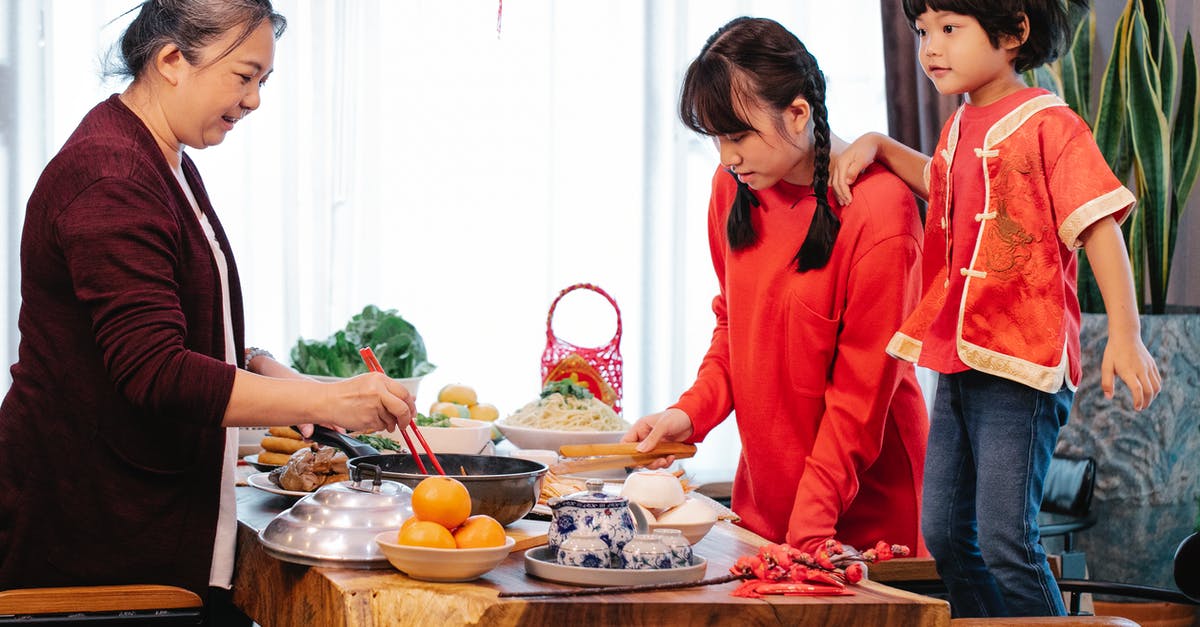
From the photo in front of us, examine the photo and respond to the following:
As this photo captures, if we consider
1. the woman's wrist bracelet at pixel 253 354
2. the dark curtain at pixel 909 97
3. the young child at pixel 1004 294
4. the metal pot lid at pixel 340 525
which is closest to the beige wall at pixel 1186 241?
the dark curtain at pixel 909 97

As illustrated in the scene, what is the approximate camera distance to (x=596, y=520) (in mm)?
1315

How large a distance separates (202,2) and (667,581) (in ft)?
3.35

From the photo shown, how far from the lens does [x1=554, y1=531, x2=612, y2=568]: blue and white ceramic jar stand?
1271mm

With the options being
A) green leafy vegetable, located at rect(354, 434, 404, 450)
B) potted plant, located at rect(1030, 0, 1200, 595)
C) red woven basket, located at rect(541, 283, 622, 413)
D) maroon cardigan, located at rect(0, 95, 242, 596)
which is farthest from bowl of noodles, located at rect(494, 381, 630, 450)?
potted plant, located at rect(1030, 0, 1200, 595)

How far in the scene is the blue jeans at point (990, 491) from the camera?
1.80m

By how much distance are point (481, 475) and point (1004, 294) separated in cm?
93

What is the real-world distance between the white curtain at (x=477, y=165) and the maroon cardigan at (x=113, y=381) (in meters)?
2.36

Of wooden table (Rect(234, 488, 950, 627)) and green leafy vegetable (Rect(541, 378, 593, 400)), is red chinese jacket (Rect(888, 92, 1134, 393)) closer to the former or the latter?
wooden table (Rect(234, 488, 950, 627))

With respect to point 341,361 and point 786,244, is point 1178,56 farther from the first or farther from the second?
point 341,361

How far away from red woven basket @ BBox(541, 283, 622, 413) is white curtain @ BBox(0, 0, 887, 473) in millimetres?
883

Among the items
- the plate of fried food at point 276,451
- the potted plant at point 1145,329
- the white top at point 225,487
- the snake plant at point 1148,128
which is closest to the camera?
the white top at point 225,487

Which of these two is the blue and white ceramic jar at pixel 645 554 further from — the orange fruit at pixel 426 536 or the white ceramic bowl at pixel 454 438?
the white ceramic bowl at pixel 454 438

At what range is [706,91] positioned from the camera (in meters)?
1.87

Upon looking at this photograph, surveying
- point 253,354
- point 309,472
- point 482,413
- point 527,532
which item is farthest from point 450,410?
point 527,532
